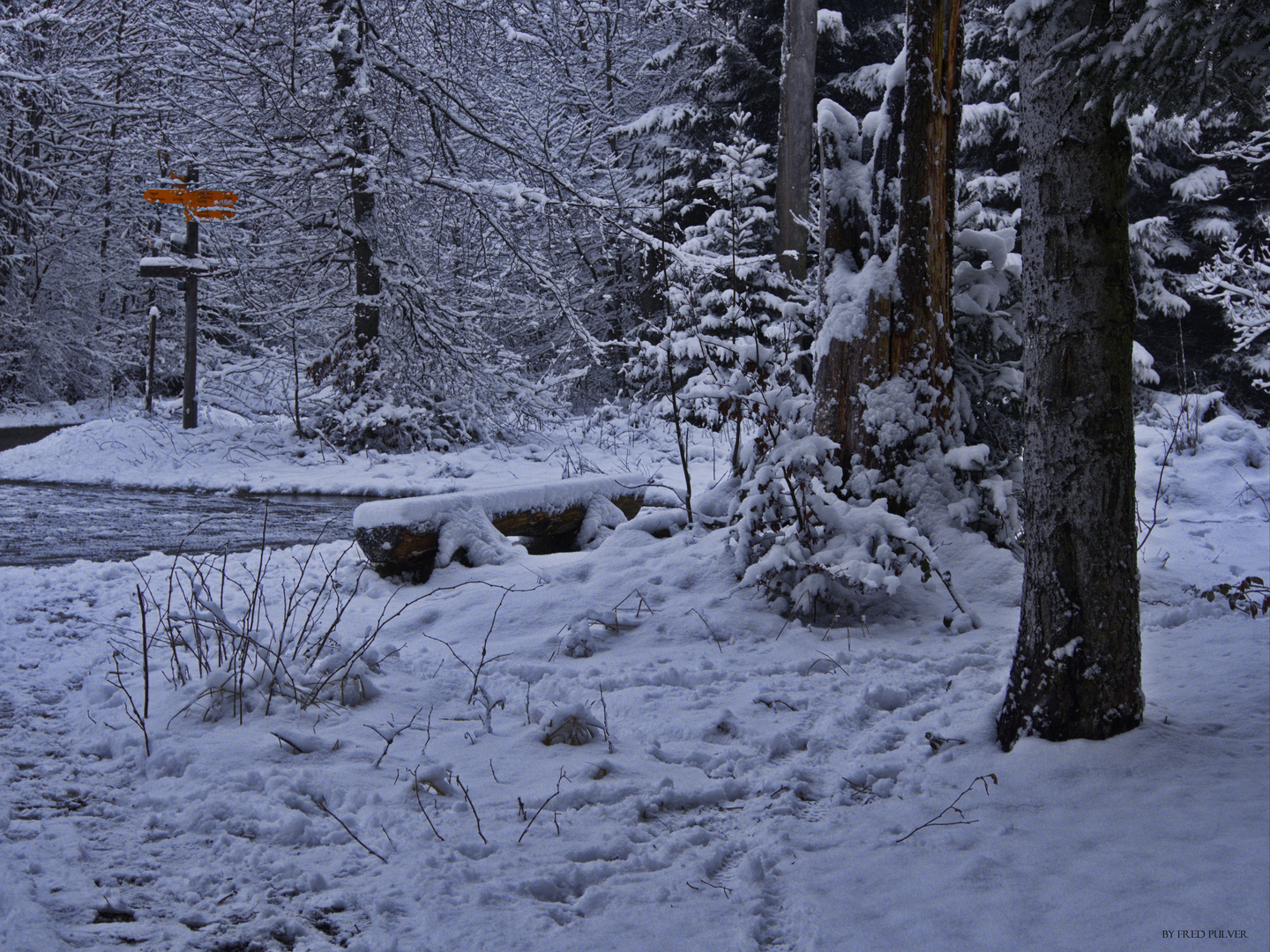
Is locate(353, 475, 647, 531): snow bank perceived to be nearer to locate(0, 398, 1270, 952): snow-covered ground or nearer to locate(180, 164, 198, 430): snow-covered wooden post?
locate(0, 398, 1270, 952): snow-covered ground

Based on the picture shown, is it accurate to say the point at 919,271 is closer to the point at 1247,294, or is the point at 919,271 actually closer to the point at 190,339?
the point at 1247,294

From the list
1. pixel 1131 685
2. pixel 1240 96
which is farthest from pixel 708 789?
pixel 1240 96

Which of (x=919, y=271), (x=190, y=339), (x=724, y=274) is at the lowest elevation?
(x=919, y=271)

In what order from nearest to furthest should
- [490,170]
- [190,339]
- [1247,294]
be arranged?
[1247,294]
[190,339]
[490,170]

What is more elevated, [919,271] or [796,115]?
[796,115]

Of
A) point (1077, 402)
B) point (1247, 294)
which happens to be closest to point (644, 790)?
point (1077, 402)

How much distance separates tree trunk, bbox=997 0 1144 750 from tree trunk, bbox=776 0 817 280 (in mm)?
10253

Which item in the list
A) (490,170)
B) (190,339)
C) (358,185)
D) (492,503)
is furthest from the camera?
(490,170)

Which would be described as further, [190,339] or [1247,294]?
[190,339]

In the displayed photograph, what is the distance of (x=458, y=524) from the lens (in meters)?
5.74

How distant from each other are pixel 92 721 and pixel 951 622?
361 cm

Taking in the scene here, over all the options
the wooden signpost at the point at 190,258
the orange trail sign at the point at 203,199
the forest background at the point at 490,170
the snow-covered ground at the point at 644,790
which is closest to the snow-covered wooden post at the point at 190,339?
the wooden signpost at the point at 190,258

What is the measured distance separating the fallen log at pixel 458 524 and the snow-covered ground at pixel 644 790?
680 millimetres

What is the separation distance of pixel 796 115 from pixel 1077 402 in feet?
37.7
